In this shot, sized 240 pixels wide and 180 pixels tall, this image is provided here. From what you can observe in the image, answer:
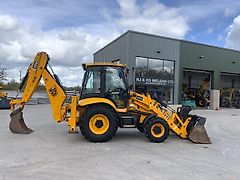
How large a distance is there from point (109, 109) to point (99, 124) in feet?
1.81

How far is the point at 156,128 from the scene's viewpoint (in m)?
7.94

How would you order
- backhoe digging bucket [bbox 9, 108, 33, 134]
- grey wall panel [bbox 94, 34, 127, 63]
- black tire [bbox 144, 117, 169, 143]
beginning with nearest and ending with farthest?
black tire [bbox 144, 117, 169, 143] < backhoe digging bucket [bbox 9, 108, 33, 134] < grey wall panel [bbox 94, 34, 127, 63]

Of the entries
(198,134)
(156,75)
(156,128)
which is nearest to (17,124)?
(156,128)

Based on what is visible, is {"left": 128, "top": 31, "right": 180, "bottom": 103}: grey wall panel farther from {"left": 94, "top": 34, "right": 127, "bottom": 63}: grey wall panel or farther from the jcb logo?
the jcb logo

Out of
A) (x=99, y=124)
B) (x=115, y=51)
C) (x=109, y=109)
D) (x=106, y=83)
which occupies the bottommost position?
(x=99, y=124)

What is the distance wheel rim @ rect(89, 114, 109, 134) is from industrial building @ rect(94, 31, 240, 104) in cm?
1175

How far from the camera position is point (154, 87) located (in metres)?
22.8

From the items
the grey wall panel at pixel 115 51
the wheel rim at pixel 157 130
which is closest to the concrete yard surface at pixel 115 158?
the wheel rim at pixel 157 130

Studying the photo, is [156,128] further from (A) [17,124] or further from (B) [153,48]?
(B) [153,48]

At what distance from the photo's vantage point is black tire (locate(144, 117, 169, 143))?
7.87 metres

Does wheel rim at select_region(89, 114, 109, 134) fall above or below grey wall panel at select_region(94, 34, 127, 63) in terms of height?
below

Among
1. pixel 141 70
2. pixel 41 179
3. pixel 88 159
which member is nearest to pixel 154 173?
pixel 88 159

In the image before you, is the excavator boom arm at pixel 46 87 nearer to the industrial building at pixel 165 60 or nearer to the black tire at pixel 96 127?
the black tire at pixel 96 127

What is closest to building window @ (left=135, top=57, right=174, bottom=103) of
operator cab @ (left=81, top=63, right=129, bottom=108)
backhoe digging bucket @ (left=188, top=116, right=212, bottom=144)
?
operator cab @ (left=81, top=63, right=129, bottom=108)
